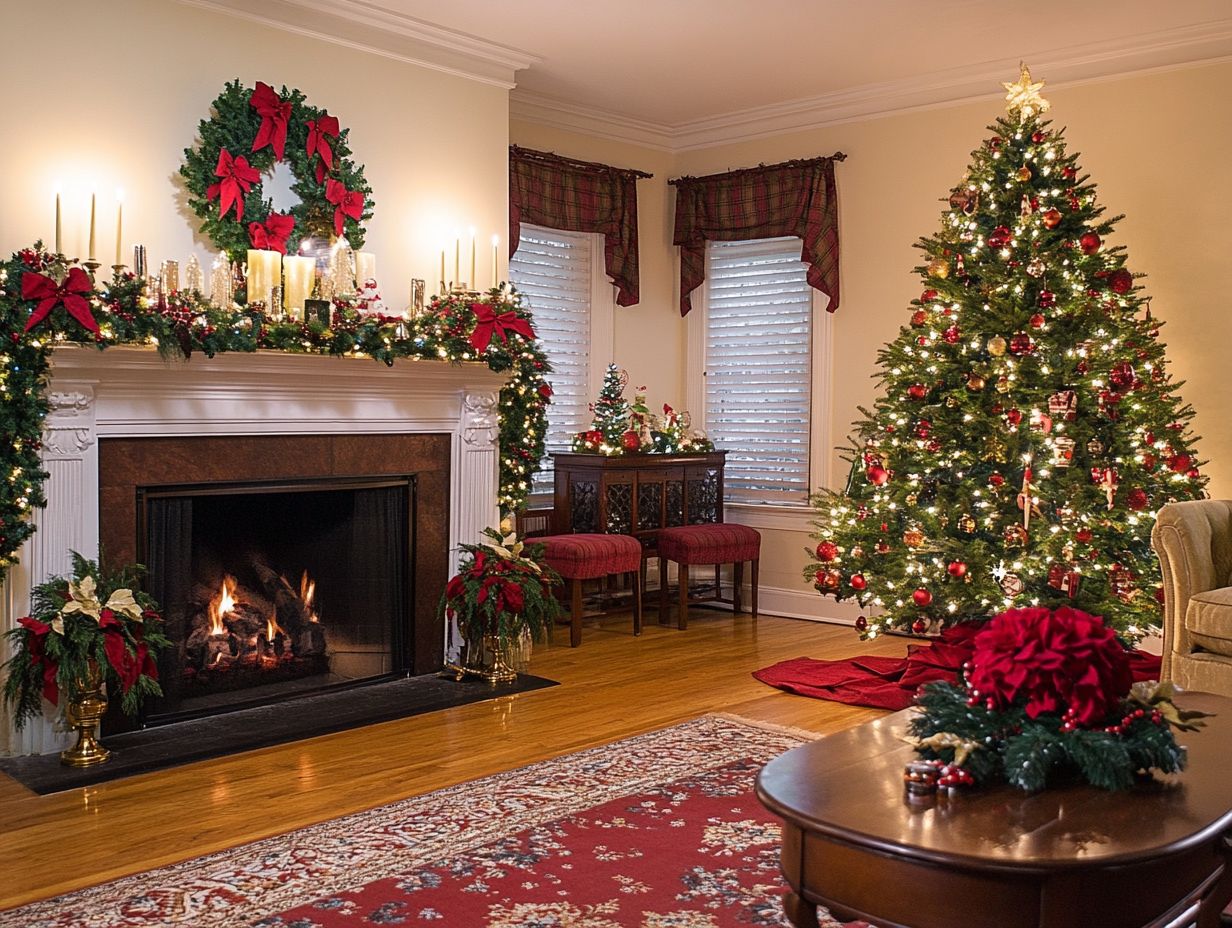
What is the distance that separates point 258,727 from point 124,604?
786 mm

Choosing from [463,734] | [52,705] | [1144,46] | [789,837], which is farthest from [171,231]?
[1144,46]

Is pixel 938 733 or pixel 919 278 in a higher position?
pixel 919 278

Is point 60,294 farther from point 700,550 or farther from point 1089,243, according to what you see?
point 1089,243

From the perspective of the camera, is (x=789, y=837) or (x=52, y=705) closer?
(x=789, y=837)

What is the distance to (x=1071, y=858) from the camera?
81.9 inches

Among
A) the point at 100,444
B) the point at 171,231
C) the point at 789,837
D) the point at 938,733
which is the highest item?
the point at 171,231

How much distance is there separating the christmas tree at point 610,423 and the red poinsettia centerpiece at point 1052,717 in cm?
447

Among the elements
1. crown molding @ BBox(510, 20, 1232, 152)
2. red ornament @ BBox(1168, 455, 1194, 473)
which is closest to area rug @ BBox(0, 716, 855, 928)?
red ornament @ BBox(1168, 455, 1194, 473)

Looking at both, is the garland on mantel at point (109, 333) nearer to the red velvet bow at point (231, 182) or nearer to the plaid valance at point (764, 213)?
the red velvet bow at point (231, 182)

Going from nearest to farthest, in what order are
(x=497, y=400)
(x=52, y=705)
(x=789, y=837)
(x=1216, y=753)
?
(x=789, y=837) → (x=1216, y=753) → (x=52, y=705) → (x=497, y=400)

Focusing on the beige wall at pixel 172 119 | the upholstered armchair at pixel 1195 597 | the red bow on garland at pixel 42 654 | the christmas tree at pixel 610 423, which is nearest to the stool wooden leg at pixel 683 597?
the christmas tree at pixel 610 423

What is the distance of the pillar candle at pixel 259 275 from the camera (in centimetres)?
491

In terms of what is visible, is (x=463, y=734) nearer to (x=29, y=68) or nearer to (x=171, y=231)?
(x=171, y=231)

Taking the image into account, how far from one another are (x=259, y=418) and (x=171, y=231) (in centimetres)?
83
